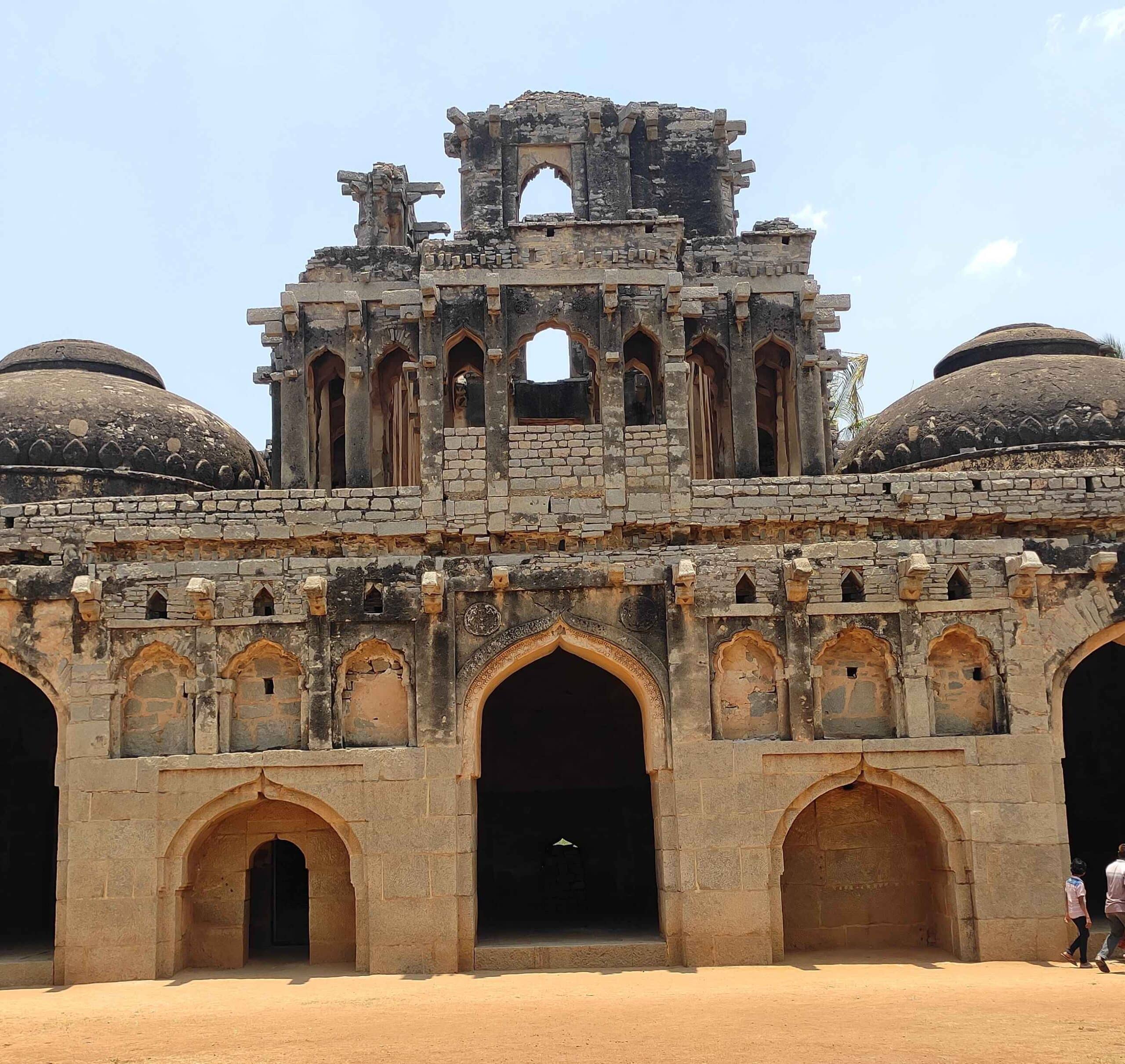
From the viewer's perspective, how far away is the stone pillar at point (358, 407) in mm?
18438

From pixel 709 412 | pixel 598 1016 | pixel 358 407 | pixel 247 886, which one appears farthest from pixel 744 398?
pixel 598 1016

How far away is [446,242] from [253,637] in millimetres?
6945

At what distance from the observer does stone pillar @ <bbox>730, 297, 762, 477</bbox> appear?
60.7ft

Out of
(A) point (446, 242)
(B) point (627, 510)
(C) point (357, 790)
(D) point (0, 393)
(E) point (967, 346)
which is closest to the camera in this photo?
(C) point (357, 790)

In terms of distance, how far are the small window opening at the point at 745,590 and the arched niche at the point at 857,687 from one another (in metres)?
0.92

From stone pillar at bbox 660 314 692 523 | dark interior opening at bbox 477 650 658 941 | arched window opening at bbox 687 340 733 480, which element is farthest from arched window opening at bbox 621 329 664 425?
dark interior opening at bbox 477 650 658 941

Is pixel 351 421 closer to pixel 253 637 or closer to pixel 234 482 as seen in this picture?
pixel 234 482

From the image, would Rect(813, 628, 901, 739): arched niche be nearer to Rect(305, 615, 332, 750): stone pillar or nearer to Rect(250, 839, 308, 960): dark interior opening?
Rect(305, 615, 332, 750): stone pillar

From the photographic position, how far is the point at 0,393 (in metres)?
19.6

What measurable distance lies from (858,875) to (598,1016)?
4686 mm

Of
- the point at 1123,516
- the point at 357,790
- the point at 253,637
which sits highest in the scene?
the point at 1123,516

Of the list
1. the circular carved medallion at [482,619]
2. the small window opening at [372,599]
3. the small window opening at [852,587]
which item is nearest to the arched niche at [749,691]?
the small window opening at [852,587]

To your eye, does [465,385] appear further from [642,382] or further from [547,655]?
[547,655]

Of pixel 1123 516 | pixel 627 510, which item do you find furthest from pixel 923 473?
pixel 627 510
